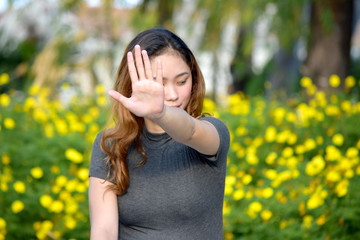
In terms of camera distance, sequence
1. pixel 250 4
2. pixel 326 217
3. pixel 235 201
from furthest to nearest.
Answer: pixel 250 4, pixel 235 201, pixel 326 217

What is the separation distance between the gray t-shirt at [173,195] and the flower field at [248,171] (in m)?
1.49

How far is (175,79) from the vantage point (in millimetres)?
2305

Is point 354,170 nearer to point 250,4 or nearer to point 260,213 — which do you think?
point 260,213

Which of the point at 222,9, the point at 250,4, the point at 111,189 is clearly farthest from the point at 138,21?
the point at 111,189

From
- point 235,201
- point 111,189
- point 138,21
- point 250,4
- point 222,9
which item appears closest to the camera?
point 111,189

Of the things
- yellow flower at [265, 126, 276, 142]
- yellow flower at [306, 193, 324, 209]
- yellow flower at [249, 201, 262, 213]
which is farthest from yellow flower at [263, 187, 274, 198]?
yellow flower at [265, 126, 276, 142]

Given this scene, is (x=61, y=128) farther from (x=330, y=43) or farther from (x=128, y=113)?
(x=330, y=43)

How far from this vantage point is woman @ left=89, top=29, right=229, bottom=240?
2.33 m

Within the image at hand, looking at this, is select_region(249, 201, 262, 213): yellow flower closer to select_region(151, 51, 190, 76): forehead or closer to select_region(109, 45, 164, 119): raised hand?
select_region(151, 51, 190, 76): forehead

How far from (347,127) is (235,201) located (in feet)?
4.63

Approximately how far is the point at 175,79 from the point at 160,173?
0.34 meters

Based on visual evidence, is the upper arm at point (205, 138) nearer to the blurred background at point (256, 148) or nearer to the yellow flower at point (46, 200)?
the blurred background at point (256, 148)

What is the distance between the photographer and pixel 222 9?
739 centimetres

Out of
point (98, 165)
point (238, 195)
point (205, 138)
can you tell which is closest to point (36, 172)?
point (238, 195)
